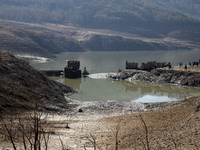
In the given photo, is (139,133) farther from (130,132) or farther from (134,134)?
(130,132)

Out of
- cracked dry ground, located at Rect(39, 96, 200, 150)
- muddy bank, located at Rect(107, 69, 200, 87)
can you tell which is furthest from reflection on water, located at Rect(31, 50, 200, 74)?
cracked dry ground, located at Rect(39, 96, 200, 150)

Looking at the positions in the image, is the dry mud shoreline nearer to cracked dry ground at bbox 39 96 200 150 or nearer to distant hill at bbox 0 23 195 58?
cracked dry ground at bbox 39 96 200 150

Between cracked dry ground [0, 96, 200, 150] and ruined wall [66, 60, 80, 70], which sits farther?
ruined wall [66, 60, 80, 70]

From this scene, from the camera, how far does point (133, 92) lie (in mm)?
31438

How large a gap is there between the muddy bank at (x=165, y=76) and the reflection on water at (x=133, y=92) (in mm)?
1578

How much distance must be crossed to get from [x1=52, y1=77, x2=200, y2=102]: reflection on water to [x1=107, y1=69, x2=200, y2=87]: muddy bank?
1578 mm

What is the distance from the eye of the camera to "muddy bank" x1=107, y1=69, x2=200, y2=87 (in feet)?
116

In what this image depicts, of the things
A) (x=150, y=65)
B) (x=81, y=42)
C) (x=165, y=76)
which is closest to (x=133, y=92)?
(x=165, y=76)

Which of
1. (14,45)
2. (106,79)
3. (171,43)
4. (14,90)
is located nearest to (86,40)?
(171,43)

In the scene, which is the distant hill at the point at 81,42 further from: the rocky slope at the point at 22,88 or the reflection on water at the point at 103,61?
the rocky slope at the point at 22,88

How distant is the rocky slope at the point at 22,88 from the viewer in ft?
51.0

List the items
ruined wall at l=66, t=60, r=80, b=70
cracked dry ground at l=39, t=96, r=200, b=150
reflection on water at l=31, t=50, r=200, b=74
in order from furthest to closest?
reflection on water at l=31, t=50, r=200, b=74
ruined wall at l=66, t=60, r=80, b=70
cracked dry ground at l=39, t=96, r=200, b=150

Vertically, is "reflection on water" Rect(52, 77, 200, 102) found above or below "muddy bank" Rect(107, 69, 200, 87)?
below

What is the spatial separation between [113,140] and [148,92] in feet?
74.2
